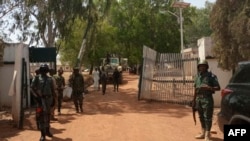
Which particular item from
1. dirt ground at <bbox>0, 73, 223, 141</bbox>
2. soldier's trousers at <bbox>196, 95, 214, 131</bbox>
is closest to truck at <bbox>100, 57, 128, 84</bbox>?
dirt ground at <bbox>0, 73, 223, 141</bbox>

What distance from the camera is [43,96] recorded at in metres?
9.09

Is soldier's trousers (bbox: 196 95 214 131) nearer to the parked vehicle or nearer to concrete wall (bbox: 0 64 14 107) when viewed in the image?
the parked vehicle

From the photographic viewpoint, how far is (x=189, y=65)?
16203 mm

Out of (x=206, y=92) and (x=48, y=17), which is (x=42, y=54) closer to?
(x=48, y=17)

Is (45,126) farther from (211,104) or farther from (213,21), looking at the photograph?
(213,21)

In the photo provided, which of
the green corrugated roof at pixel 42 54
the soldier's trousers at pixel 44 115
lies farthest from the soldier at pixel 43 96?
the green corrugated roof at pixel 42 54

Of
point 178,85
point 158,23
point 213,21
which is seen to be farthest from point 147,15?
point 213,21

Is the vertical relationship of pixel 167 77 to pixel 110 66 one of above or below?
below

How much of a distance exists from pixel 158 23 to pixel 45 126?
42.1 meters

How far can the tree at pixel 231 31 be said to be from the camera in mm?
11094

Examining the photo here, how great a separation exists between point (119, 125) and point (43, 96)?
3230 mm

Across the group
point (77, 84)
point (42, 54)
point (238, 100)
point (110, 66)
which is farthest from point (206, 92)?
point (110, 66)

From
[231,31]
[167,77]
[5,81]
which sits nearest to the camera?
[231,31]

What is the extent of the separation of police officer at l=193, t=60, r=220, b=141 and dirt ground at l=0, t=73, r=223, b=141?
821 mm
